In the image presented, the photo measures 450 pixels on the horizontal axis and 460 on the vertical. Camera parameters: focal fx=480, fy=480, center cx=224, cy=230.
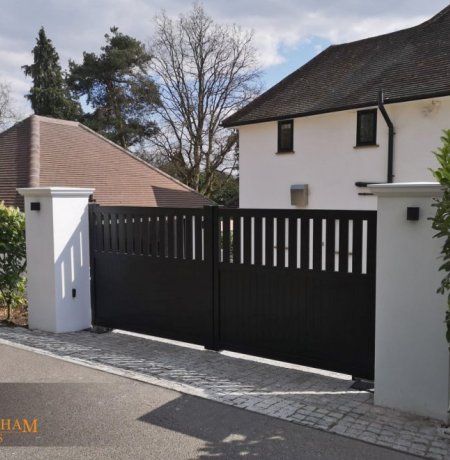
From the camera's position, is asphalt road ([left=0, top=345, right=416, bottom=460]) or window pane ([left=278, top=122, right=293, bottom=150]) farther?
window pane ([left=278, top=122, right=293, bottom=150])

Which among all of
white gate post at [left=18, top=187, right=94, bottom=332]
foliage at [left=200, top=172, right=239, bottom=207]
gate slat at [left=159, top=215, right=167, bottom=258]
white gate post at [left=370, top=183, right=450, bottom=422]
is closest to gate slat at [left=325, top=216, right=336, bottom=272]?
white gate post at [left=370, top=183, right=450, bottom=422]

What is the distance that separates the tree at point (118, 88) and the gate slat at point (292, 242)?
3069 centimetres

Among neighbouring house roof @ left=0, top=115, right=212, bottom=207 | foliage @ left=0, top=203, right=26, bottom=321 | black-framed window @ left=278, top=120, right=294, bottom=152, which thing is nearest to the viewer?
foliage @ left=0, top=203, right=26, bottom=321

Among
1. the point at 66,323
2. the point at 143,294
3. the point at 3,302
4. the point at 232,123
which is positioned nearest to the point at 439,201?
the point at 143,294

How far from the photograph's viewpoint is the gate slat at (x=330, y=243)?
4516mm

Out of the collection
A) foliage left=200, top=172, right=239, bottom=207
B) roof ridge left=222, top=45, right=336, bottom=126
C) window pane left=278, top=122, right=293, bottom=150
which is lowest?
foliage left=200, top=172, right=239, bottom=207

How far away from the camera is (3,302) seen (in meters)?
7.84

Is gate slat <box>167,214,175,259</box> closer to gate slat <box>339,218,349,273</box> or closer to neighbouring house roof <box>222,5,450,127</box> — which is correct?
gate slat <box>339,218,349,273</box>

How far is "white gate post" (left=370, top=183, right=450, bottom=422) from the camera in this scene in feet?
12.1

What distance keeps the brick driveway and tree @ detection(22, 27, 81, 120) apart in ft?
104

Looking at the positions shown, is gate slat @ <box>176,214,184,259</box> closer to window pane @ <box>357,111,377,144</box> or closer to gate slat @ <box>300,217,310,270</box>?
gate slat @ <box>300,217,310,270</box>

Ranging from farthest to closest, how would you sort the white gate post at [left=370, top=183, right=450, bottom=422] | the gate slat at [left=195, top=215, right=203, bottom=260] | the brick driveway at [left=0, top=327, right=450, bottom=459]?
the gate slat at [left=195, top=215, right=203, bottom=260], the white gate post at [left=370, top=183, right=450, bottom=422], the brick driveway at [left=0, top=327, right=450, bottom=459]

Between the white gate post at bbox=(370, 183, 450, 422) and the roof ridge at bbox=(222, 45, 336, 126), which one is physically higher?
the roof ridge at bbox=(222, 45, 336, 126)

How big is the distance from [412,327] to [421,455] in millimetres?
979
